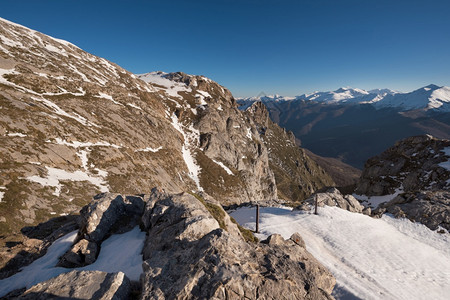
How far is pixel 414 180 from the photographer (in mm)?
56781

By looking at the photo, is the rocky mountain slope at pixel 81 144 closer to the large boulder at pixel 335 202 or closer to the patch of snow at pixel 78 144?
the patch of snow at pixel 78 144

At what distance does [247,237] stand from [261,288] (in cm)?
1405

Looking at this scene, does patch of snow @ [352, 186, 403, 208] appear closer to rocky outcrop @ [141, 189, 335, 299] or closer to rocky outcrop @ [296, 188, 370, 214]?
rocky outcrop @ [296, 188, 370, 214]

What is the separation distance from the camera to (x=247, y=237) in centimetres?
2258

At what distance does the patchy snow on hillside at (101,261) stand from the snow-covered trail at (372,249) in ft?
54.2

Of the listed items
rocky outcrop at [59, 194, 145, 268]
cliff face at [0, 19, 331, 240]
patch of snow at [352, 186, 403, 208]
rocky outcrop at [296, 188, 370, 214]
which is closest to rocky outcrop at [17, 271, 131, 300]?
rocky outcrop at [59, 194, 145, 268]

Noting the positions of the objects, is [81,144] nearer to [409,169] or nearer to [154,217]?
[154,217]

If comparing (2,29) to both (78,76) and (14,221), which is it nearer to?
(78,76)

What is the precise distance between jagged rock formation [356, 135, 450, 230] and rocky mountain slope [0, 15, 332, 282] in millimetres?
54126

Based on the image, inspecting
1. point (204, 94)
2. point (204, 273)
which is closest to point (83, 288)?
point (204, 273)

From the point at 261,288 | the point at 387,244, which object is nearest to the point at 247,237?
the point at 261,288

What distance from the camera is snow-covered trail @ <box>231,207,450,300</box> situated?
19.5 metres

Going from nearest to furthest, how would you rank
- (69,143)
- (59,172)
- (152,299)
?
(152,299)
(59,172)
(69,143)

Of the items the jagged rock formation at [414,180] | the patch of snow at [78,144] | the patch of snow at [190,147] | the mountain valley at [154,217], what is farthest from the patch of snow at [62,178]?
the jagged rock formation at [414,180]
